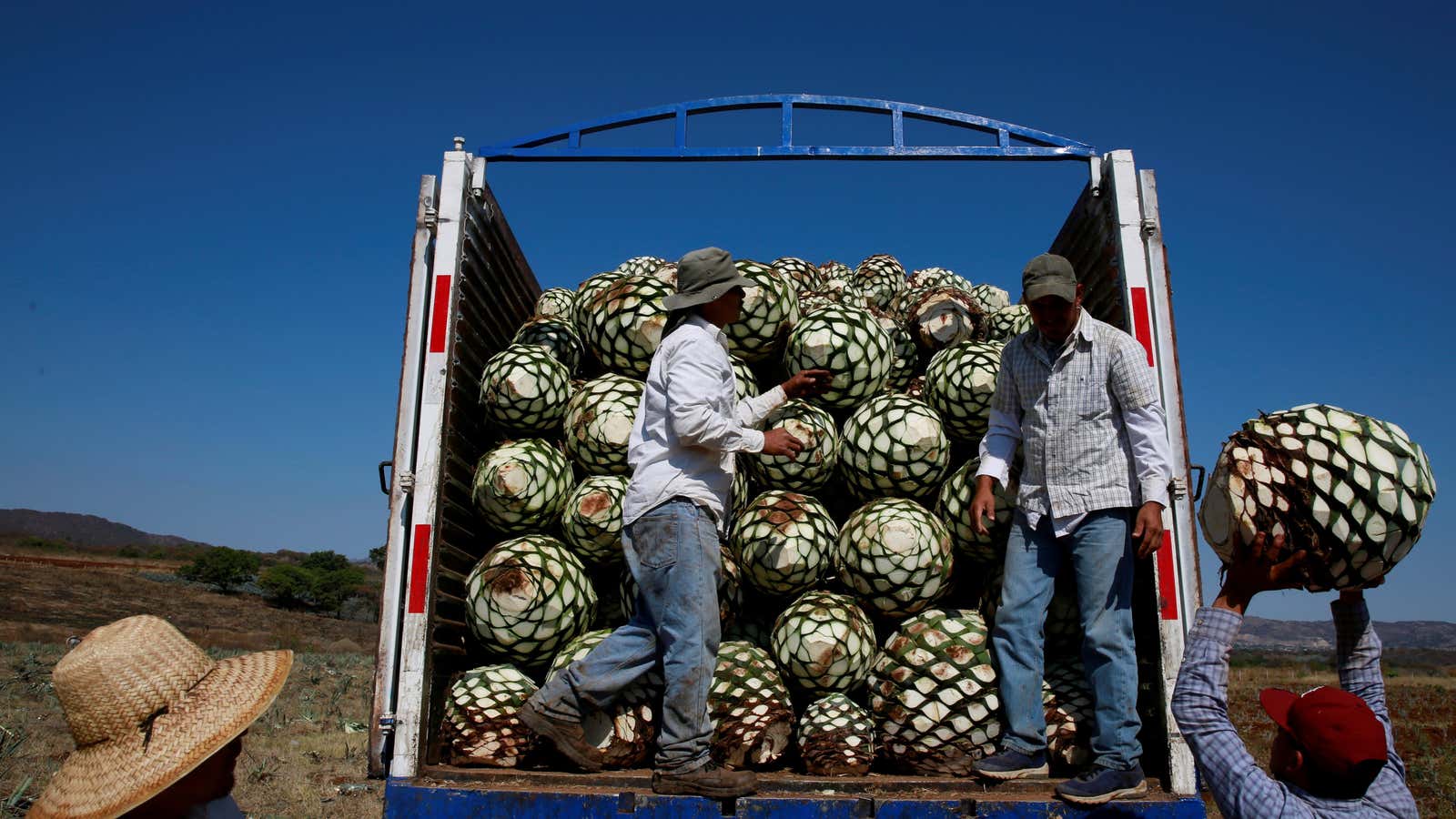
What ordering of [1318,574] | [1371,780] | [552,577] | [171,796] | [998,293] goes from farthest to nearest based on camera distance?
[998,293], [552,577], [1318,574], [1371,780], [171,796]

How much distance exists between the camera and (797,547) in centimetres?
354

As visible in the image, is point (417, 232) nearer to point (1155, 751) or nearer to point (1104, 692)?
point (1104, 692)

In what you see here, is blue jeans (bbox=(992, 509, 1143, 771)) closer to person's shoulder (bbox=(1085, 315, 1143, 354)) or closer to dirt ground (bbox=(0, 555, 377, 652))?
person's shoulder (bbox=(1085, 315, 1143, 354))

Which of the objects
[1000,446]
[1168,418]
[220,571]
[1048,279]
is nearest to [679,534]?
[1000,446]

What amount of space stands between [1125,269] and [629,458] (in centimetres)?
194

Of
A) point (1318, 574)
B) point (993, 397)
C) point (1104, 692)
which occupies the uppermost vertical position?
point (993, 397)

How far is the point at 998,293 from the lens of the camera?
545 centimetres

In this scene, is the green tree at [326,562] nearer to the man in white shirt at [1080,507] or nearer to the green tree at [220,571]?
the green tree at [220,571]

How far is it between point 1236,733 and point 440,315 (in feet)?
9.15

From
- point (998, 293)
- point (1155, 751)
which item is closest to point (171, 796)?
point (1155, 751)

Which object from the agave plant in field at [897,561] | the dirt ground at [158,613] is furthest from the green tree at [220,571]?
the agave plant in field at [897,561]

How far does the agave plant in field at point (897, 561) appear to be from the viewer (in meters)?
3.47

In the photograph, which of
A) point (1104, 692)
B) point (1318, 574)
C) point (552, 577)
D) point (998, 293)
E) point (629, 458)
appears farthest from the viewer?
point (998, 293)

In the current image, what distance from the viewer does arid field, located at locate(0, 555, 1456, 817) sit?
4.93m
